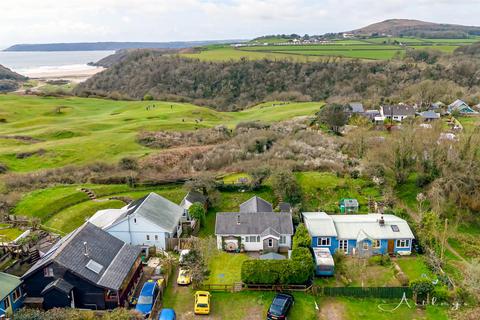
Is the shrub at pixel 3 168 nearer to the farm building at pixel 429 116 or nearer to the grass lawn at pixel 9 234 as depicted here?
the grass lawn at pixel 9 234

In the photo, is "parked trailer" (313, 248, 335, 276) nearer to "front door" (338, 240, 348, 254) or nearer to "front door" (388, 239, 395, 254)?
"front door" (338, 240, 348, 254)

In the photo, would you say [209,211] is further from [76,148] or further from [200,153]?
[76,148]

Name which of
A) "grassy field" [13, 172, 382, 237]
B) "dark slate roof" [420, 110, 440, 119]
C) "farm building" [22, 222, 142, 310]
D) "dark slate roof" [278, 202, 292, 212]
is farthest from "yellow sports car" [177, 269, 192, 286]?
"dark slate roof" [420, 110, 440, 119]

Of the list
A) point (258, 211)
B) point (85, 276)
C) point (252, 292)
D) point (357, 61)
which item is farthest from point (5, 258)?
point (357, 61)

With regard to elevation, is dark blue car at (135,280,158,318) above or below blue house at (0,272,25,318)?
below

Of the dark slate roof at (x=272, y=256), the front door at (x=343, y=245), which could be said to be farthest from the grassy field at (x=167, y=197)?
the dark slate roof at (x=272, y=256)

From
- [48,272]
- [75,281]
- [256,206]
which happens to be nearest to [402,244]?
[256,206]
